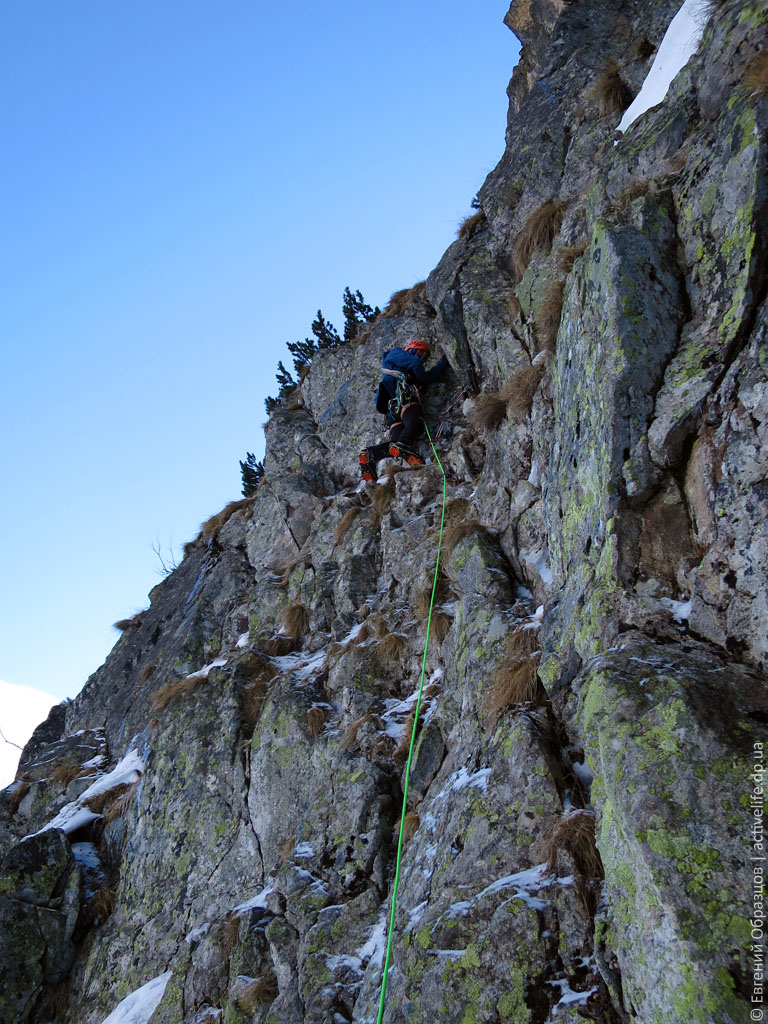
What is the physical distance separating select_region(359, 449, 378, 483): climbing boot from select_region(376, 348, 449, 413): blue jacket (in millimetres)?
1130

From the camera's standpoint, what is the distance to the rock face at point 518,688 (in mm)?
3768

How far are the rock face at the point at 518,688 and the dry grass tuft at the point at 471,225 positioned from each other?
51 mm

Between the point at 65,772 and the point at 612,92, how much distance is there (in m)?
14.3

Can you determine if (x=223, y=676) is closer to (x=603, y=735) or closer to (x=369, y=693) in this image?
(x=369, y=693)

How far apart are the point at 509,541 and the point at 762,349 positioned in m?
3.70

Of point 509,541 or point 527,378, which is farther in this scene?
point 527,378

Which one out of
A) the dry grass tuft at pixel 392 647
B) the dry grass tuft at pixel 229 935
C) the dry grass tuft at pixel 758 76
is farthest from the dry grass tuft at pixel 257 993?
the dry grass tuft at pixel 758 76

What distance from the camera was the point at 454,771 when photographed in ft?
19.2

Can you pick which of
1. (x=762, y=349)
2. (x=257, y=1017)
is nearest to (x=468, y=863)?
(x=257, y=1017)

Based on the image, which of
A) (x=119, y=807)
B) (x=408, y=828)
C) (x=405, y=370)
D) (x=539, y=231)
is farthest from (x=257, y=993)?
(x=539, y=231)

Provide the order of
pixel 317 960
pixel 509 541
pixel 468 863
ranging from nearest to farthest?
pixel 468 863 → pixel 317 960 → pixel 509 541

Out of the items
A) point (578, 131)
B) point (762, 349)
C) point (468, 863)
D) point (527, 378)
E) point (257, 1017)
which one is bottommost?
point (257, 1017)

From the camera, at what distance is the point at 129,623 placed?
15578 mm

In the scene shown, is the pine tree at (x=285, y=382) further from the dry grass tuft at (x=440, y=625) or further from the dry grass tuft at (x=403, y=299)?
the dry grass tuft at (x=440, y=625)
